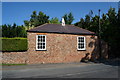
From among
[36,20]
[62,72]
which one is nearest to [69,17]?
[36,20]

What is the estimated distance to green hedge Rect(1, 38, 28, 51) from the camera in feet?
54.1

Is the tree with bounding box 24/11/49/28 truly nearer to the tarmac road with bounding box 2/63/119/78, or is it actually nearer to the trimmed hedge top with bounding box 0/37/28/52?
the trimmed hedge top with bounding box 0/37/28/52

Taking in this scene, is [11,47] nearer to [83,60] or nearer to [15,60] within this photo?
[15,60]

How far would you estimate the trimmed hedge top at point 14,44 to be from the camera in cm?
1649

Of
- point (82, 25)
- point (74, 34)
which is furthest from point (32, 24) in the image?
point (74, 34)

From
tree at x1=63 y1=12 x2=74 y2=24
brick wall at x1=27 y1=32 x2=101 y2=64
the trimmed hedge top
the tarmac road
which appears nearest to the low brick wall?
the trimmed hedge top

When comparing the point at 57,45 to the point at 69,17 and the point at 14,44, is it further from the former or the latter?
the point at 69,17

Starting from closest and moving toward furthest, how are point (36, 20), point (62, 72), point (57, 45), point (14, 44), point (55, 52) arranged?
point (62, 72)
point (14, 44)
point (55, 52)
point (57, 45)
point (36, 20)

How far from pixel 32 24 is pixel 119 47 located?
144 ft

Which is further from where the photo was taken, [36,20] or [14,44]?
[36,20]

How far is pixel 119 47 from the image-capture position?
2256 cm

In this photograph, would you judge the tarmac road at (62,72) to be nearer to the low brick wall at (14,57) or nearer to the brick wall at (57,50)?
the low brick wall at (14,57)

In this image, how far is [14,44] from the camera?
1678 centimetres

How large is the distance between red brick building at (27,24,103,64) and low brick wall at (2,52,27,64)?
24.6 inches
